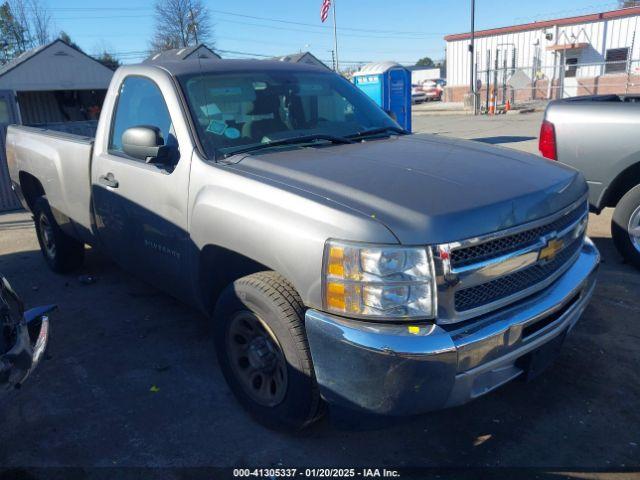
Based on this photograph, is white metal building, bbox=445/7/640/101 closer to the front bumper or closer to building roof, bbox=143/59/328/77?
building roof, bbox=143/59/328/77

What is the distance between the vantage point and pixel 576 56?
29.8 m

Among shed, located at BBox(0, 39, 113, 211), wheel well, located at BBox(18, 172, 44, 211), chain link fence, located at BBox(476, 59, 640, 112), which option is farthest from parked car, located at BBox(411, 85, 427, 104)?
wheel well, located at BBox(18, 172, 44, 211)

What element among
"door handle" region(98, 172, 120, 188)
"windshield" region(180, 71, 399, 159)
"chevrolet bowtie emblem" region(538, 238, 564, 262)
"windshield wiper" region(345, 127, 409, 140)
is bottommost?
"chevrolet bowtie emblem" region(538, 238, 564, 262)

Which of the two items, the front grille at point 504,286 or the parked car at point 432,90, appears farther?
the parked car at point 432,90

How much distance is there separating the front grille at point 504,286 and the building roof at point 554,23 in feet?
98.6

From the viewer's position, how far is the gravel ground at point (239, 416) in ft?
9.25

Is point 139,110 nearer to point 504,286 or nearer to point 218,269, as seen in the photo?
point 218,269

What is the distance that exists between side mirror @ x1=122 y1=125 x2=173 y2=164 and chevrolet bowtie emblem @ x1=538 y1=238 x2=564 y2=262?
214 centimetres

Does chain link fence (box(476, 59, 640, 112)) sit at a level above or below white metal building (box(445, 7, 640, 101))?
below

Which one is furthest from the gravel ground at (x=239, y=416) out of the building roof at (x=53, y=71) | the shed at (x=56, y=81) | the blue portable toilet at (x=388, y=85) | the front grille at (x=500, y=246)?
the blue portable toilet at (x=388, y=85)

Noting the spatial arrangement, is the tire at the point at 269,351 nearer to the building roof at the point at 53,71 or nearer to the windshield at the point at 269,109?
the windshield at the point at 269,109

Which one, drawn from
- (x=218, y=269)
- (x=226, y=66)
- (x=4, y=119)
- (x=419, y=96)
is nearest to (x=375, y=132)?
(x=226, y=66)

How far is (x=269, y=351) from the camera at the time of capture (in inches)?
113

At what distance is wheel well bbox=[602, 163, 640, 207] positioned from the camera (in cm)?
493
